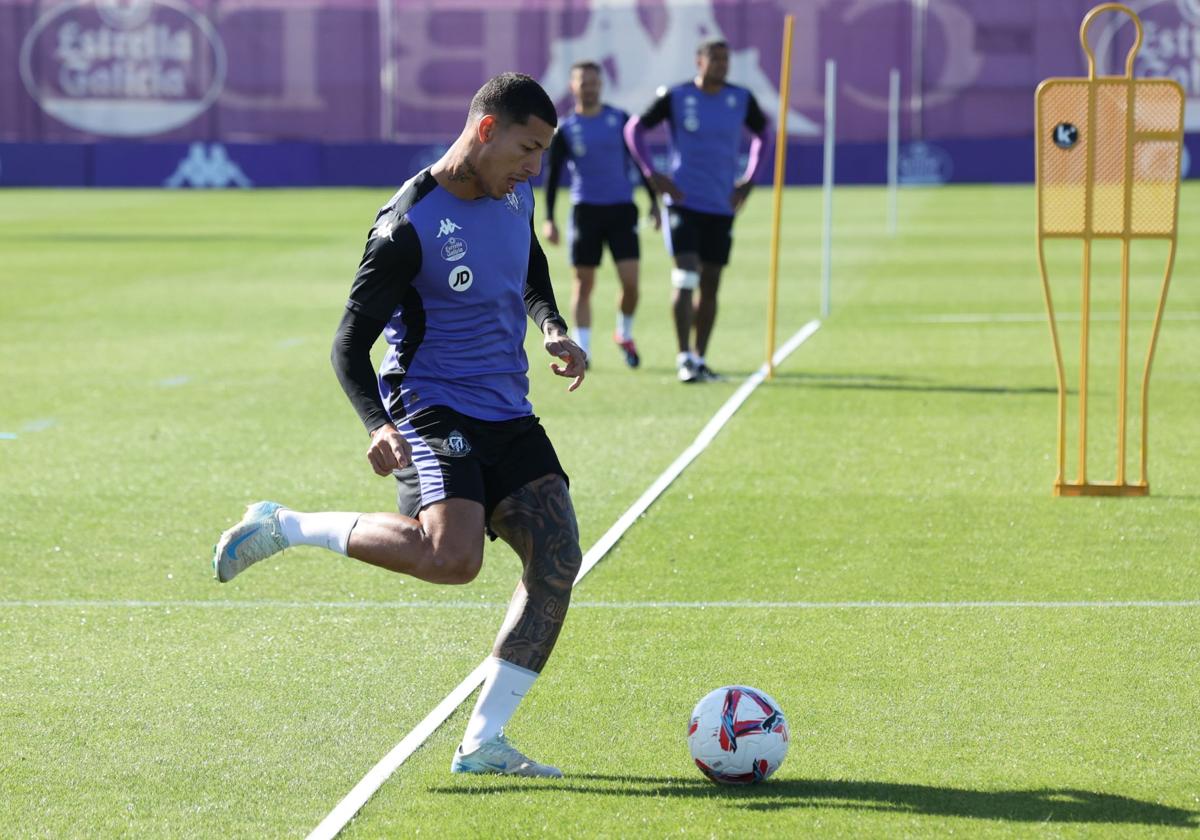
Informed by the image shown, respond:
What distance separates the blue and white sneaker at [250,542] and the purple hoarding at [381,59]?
162 feet

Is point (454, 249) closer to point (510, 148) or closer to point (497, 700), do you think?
point (510, 148)

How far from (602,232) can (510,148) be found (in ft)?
31.7

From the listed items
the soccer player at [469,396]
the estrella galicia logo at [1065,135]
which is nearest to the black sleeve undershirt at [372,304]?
the soccer player at [469,396]

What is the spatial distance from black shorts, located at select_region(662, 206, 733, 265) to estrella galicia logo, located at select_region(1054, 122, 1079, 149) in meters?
4.97

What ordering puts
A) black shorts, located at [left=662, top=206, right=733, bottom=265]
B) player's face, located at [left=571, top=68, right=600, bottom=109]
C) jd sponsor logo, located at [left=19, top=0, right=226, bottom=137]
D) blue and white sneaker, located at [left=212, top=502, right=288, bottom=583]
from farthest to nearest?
jd sponsor logo, located at [left=19, top=0, right=226, bottom=137] → player's face, located at [left=571, top=68, right=600, bottom=109] → black shorts, located at [left=662, top=206, right=733, bottom=265] → blue and white sneaker, located at [left=212, top=502, right=288, bottom=583]

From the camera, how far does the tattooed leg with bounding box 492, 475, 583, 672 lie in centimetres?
545

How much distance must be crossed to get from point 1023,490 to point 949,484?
0.40 metres

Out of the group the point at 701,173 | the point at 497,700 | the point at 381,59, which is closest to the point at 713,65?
the point at 701,173

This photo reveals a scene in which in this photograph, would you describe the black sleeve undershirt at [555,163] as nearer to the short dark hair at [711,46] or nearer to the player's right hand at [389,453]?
the short dark hair at [711,46]

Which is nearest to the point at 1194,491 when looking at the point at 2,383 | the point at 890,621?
the point at 890,621

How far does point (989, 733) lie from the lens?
583 centimetres

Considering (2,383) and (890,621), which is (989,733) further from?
(2,383)

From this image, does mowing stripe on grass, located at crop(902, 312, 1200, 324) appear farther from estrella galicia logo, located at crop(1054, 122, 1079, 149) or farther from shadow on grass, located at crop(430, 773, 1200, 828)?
shadow on grass, located at crop(430, 773, 1200, 828)

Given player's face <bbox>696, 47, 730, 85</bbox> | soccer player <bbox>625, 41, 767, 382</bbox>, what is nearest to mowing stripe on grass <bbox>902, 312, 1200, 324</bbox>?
soccer player <bbox>625, 41, 767, 382</bbox>
